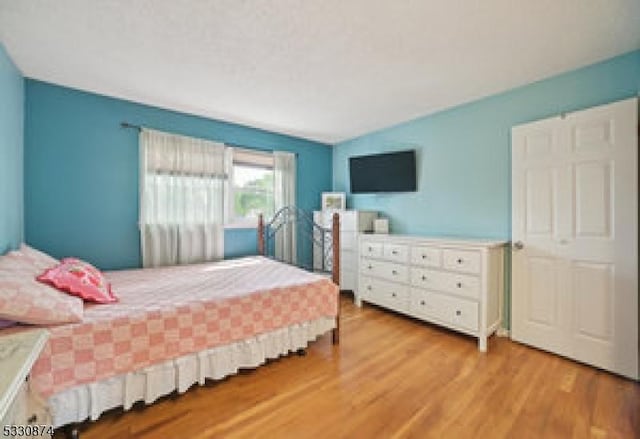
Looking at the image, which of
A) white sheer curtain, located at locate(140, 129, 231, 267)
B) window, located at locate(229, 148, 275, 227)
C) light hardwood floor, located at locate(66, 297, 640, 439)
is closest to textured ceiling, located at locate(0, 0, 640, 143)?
white sheer curtain, located at locate(140, 129, 231, 267)

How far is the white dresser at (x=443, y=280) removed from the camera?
236 cm

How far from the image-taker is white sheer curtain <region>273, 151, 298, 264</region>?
3.88 metres

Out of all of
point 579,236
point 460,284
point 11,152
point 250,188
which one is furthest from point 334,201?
point 11,152

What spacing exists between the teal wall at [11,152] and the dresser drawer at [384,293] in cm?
324

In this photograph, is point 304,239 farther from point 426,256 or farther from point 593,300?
point 593,300

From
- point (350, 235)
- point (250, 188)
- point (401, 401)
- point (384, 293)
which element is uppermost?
point (250, 188)

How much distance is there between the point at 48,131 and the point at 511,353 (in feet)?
15.1

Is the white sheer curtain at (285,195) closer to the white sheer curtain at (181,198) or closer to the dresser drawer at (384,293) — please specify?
the white sheer curtain at (181,198)

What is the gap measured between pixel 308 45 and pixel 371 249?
89.7 inches

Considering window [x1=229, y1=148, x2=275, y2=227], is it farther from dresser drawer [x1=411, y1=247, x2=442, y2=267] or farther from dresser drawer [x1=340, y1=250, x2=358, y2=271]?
dresser drawer [x1=411, y1=247, x2=442, y2=267]

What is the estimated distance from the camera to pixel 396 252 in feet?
9.90

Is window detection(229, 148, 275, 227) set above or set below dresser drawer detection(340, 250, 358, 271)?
above

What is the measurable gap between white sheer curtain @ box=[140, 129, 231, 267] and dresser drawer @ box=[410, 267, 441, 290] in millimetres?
2345

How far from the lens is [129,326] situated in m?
1.49
